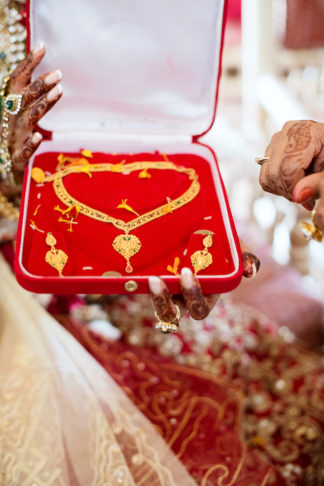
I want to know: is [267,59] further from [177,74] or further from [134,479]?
[134,479]

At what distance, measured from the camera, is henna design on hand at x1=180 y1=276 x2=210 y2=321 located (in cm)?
64

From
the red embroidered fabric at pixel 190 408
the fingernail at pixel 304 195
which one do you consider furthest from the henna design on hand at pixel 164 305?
the red embroidered fabric at pixel 190 408

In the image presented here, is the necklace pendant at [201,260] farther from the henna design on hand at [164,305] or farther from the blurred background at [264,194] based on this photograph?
the blurred background at [264,194]

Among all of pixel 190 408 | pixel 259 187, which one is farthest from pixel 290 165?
pixel 259 187

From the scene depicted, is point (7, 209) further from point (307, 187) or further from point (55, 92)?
point (307, 187)

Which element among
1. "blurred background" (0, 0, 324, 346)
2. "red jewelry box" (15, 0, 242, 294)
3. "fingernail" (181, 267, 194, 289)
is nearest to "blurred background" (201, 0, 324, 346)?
"blurred background" (0, 0, 324, 346)

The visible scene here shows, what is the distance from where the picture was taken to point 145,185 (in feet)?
2.75

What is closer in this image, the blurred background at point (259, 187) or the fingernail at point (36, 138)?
the fingernail at point (36, 138)

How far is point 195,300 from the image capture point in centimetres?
65

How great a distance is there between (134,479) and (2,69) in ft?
2.59

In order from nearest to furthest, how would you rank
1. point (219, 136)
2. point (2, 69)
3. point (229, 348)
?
1. point (2, 69)
2. point (229, 348)
3. point (219, 136)

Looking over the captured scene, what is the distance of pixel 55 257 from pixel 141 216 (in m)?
0.17

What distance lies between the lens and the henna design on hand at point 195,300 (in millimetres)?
644


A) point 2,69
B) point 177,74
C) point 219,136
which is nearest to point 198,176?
point 177,74
